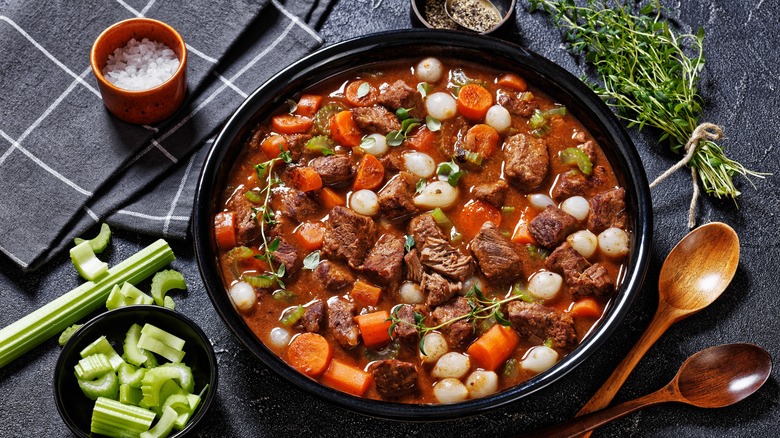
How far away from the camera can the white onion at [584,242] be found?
14.7ft

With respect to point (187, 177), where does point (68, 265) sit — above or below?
below

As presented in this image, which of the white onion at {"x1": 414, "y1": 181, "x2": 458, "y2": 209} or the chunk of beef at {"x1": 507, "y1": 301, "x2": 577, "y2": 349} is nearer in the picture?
the chunk of beef at {"x1": 507, "y1": 301, "x2": 577, "y2": 349}

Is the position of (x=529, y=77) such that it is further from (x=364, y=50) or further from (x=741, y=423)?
(x=741, y=423)

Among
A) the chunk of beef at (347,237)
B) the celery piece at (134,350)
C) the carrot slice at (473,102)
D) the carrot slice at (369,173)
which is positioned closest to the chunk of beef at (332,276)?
the chunk of beef at (347,237)

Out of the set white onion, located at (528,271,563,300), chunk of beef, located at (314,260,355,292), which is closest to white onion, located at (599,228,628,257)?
white onion, located at (528,271,563,300)

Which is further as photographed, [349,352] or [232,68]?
[232,68]

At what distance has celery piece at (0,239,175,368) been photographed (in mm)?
4582

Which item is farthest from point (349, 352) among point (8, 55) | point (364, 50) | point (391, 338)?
point (8, 55)

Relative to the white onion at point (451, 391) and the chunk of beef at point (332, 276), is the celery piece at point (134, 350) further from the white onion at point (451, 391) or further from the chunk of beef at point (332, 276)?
the white onion at point (451, 391)

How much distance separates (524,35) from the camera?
17.1 ft

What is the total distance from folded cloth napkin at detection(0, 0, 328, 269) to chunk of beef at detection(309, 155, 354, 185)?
755mm

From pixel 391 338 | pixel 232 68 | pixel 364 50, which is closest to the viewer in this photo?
pixel 391 338

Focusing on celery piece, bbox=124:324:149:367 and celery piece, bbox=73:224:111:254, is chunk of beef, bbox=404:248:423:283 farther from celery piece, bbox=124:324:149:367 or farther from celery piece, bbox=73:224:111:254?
celery piece, bbox=73:224:111:254

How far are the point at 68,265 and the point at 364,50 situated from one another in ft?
6.31
